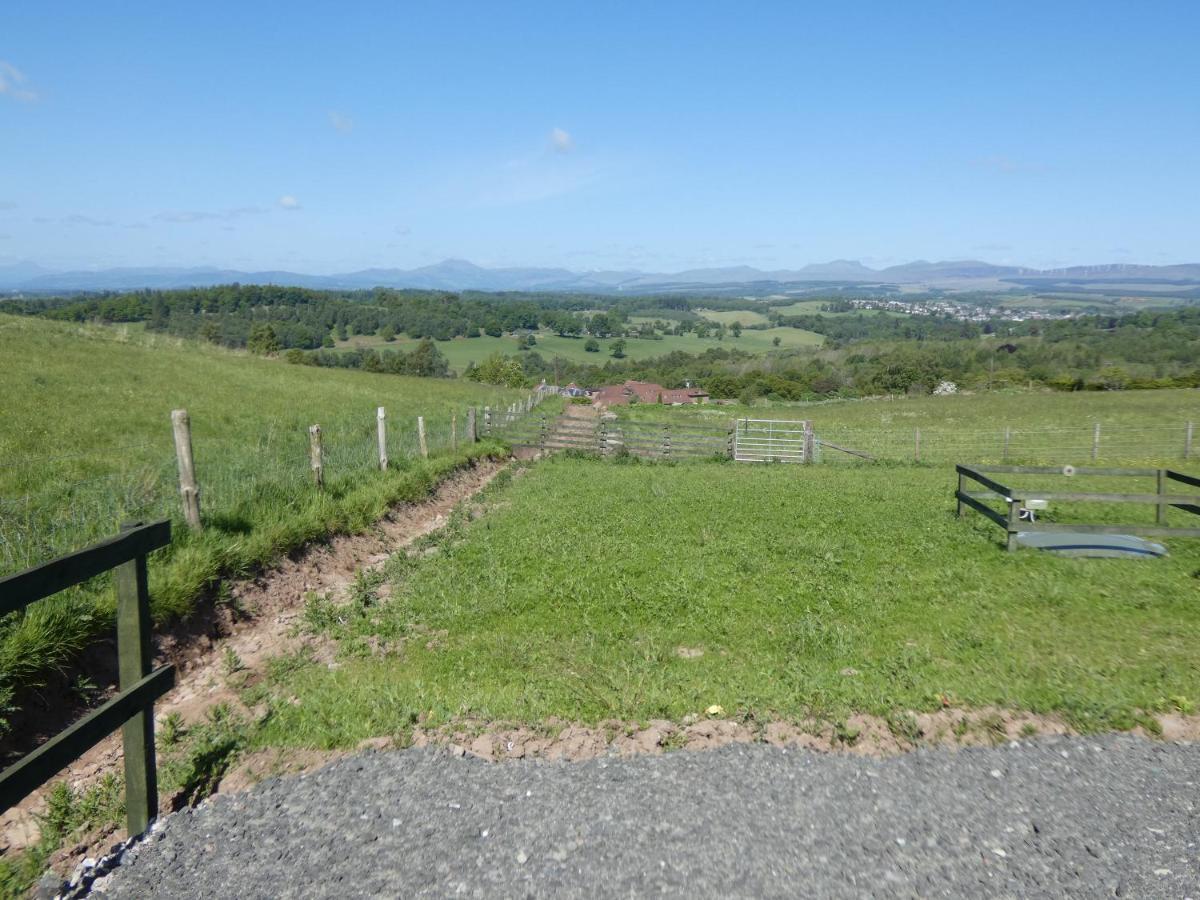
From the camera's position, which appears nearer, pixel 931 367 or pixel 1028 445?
pixel 1028 445

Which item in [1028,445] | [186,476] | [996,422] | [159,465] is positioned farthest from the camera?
[996,422]

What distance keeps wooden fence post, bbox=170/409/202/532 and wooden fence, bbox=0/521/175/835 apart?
511 cm

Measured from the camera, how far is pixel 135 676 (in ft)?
13.7

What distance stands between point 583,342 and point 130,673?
13808cm

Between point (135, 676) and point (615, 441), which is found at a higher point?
point (135, 676)

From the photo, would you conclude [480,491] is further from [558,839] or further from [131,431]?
[558,839]

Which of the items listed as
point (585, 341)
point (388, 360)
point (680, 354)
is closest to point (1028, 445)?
point (388, 360)

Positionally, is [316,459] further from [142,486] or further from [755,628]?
[755,628]

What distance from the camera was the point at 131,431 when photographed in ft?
58.1

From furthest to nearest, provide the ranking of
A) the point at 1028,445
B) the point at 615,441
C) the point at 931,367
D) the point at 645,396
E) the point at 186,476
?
the point at 931,367 → the point at 645,396 → the point at 1028,445 → the point at 615,441 → the point at 186,476

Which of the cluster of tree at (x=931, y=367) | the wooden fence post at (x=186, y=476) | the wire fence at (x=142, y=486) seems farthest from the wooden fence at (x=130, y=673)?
the cluster of tree at (x=931, y=367)

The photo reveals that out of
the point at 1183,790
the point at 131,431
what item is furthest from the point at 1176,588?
the point at 131,431

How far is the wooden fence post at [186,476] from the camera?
9055mm

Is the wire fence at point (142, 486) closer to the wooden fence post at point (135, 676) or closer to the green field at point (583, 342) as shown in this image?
the wooden fence post at point (135, 676)
